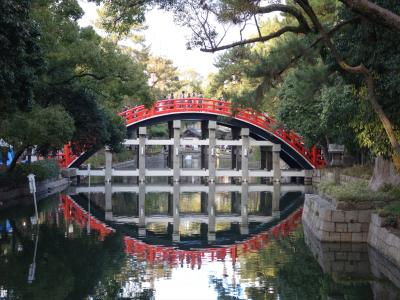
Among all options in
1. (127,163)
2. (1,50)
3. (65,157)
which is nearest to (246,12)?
(1,50)

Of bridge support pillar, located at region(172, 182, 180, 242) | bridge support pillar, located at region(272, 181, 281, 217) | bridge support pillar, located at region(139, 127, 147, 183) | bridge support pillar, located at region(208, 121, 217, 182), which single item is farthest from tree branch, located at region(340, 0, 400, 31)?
bridge support pillar, located at region(139, 127, 147, 183)

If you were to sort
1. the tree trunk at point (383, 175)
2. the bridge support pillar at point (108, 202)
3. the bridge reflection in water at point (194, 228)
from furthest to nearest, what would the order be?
the bridge support pillar at point (108, 202), the tree trunk at point (383, 175), the bridge reflection in water at point (194, 228)

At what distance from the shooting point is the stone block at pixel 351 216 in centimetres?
1383

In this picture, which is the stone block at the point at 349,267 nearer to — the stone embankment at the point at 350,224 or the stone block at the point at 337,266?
the stone block at the point at 337,266

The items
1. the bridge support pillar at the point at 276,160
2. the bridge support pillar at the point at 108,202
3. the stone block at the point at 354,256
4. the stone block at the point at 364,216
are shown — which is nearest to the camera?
the stone block at the point at 354,256

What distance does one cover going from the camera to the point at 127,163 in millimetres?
52469

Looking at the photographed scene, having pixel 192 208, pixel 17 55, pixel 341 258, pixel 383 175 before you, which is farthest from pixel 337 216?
pixel 192 208

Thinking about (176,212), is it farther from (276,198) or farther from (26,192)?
(276,198)

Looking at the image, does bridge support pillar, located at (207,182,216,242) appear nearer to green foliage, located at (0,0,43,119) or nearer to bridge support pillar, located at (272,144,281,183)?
bridge support pillar, located at (272,144,281,183)

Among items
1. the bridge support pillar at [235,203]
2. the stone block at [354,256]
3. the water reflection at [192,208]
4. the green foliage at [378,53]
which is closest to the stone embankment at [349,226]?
the stone block at [354,256]

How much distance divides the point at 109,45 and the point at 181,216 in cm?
690

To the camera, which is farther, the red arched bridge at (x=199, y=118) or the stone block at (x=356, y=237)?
the red arched bridge at (x=199, y=118)

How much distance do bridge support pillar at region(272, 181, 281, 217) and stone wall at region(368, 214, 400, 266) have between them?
336 inches

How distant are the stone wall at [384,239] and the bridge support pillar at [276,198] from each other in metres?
8.53
